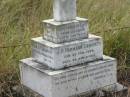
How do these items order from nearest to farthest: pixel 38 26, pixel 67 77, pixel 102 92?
1. pixel 67 77
2. pixel 102 92
3. pixel 38 26

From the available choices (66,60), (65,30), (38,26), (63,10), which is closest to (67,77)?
(66,60)

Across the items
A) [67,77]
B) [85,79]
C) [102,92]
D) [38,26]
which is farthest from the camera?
[38,26]

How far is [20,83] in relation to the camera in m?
5.80

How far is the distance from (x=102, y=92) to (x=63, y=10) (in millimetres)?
1071

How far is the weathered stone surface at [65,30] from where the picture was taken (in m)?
5.30

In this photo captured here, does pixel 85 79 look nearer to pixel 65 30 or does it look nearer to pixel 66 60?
pixel 66 60

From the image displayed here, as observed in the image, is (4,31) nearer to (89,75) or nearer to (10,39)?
(10,39)

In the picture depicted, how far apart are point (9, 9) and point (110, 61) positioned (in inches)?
107

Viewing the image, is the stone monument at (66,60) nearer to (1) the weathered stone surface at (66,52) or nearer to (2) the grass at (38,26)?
(1) the weathered stone surface at (66,52)

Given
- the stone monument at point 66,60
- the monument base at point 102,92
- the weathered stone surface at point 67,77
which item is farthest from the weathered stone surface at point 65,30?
the monument base at point 102,92

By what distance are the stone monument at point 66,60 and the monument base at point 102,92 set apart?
5 centimetres

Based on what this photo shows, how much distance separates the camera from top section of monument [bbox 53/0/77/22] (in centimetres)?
534

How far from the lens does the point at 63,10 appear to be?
535 cm

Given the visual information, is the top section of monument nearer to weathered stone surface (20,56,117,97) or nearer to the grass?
weathered stone surface (20,56,117,97)
